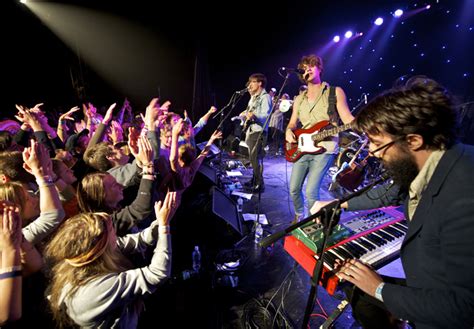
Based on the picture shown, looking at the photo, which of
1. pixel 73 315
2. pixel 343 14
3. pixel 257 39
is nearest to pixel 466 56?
pixel 343 14

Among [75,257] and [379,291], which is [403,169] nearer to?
[379,291]

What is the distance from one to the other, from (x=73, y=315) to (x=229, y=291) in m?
1.73

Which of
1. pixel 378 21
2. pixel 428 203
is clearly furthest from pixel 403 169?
pixel 378 21

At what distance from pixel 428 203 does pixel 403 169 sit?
0.78ft

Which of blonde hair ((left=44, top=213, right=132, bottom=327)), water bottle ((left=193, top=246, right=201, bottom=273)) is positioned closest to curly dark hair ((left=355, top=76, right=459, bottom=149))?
blonde hair ((left=44, top=213, right=132, bottom=327))

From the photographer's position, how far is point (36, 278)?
5.08ft

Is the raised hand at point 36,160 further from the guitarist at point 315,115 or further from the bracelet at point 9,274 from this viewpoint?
the guitarist at point 315,115

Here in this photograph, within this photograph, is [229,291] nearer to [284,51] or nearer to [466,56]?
[466,56]

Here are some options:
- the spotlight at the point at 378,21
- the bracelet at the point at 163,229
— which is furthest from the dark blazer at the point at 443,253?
the spotlight at the point at 378,21

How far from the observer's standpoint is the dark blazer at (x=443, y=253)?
964 millimetres

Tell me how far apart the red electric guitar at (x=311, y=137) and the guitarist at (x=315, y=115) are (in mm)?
64

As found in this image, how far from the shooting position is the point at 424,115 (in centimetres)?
120

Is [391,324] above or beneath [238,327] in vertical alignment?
above

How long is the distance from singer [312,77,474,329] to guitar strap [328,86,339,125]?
172cm
